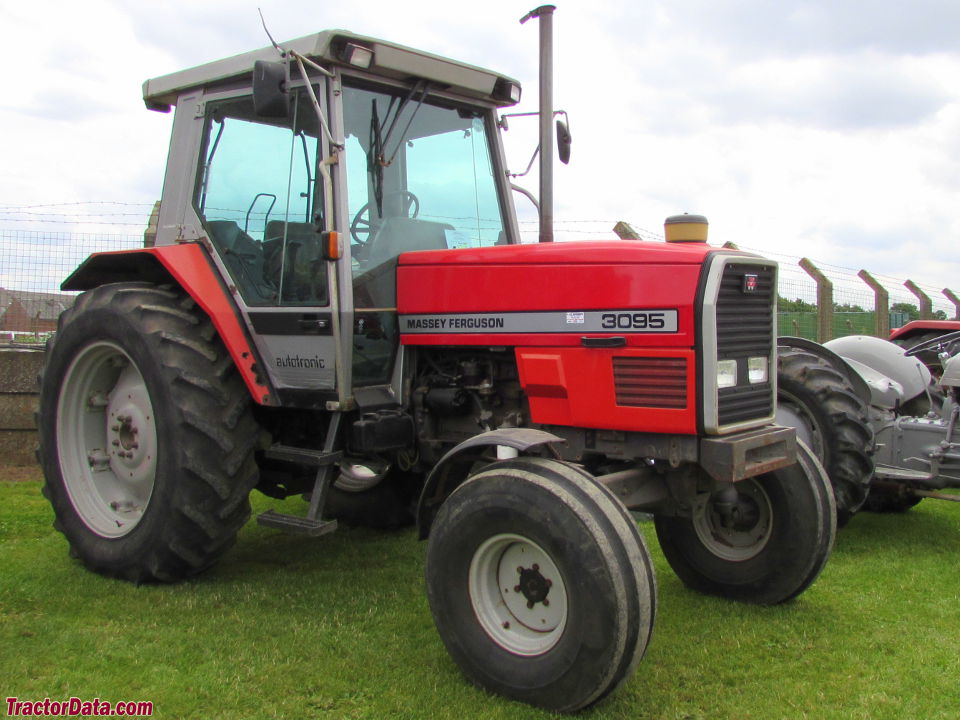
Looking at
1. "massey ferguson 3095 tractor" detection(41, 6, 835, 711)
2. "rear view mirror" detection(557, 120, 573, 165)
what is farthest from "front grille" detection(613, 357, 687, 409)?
"rear view mirror" detection(557, 120, 573, 165)

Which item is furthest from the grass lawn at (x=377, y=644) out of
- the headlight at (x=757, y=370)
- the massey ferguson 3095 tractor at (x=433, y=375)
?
the headlight at (x=757, y=370)

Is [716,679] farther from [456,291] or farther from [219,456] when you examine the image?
[219,456]

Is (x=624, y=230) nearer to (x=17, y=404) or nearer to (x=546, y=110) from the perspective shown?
(x=546, y=110)

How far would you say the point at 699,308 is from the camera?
3.62m

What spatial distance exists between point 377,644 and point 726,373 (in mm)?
1906

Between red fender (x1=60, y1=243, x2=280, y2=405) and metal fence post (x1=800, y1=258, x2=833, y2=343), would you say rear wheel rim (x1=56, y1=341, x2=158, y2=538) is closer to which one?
red fender (x1=60, y1=243, x2=280, y2=405)

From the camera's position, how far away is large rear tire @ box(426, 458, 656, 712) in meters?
3.20

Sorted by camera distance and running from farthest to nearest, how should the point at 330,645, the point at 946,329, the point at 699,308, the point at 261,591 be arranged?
1. the point at 946,329
2. the point at 261,591
3. the point at 330,645
4. the point at 699,308

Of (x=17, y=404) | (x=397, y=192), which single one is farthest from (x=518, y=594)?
(x=17, y=404)

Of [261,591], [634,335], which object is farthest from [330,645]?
[634,335]

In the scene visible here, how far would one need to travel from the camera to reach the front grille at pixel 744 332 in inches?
150

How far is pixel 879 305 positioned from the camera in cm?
1126

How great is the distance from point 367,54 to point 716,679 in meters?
3.18

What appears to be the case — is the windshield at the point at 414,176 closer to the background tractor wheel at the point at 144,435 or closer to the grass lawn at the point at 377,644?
the background tractor wheel at the point at 144,435
